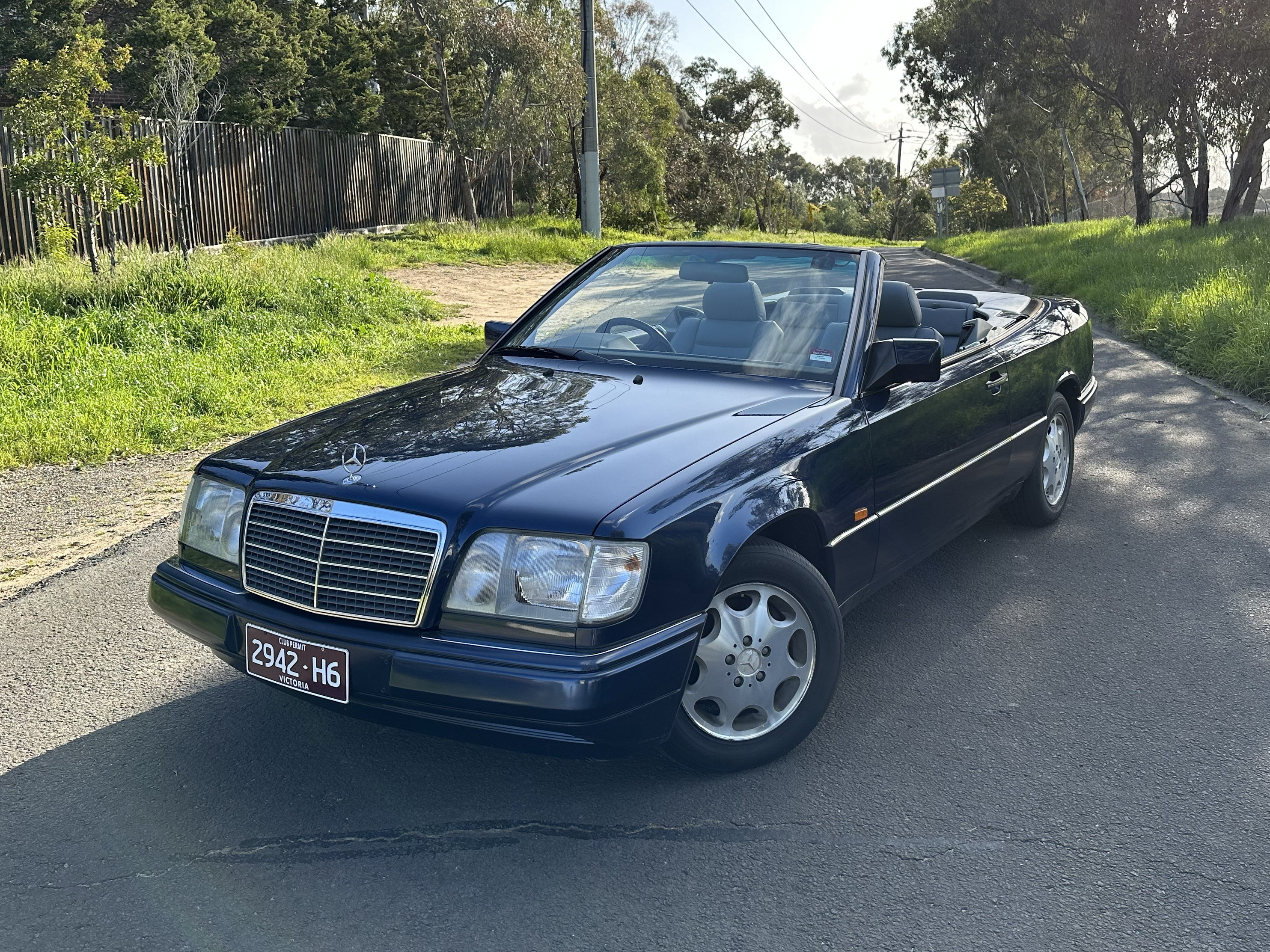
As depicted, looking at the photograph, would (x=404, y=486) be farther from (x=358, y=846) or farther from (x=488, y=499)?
(x=358, y=846)

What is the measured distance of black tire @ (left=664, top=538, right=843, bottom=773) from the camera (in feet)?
10.1

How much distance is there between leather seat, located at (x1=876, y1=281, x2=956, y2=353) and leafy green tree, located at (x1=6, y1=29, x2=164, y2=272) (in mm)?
9615

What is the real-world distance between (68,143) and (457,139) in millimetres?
17204

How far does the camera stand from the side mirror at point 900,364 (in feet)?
12.4

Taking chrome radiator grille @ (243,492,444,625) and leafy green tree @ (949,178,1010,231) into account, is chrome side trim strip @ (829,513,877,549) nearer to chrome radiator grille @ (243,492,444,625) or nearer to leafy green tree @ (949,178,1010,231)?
chrome radiator grille @ (243,492,444,625)

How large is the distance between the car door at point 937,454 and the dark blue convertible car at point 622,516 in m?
0.01

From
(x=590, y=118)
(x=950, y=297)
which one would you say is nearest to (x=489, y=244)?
(x=590, y=118)

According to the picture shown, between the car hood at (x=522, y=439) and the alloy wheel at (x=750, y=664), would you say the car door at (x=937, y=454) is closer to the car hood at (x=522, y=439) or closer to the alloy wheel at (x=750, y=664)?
the car hood at (x=522, y=439)

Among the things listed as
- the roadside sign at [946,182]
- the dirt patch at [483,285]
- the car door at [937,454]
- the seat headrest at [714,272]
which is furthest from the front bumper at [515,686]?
the roadside sign at [946,182]

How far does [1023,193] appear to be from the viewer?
66062 millimetres

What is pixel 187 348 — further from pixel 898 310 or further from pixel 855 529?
pixel 855 529

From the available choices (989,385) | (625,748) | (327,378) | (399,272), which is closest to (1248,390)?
(989,385)

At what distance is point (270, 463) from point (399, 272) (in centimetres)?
1504

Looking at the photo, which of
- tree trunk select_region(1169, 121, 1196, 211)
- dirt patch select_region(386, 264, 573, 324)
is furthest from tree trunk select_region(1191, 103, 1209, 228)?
dirt patch select_region(386, 264, 573, 324)
